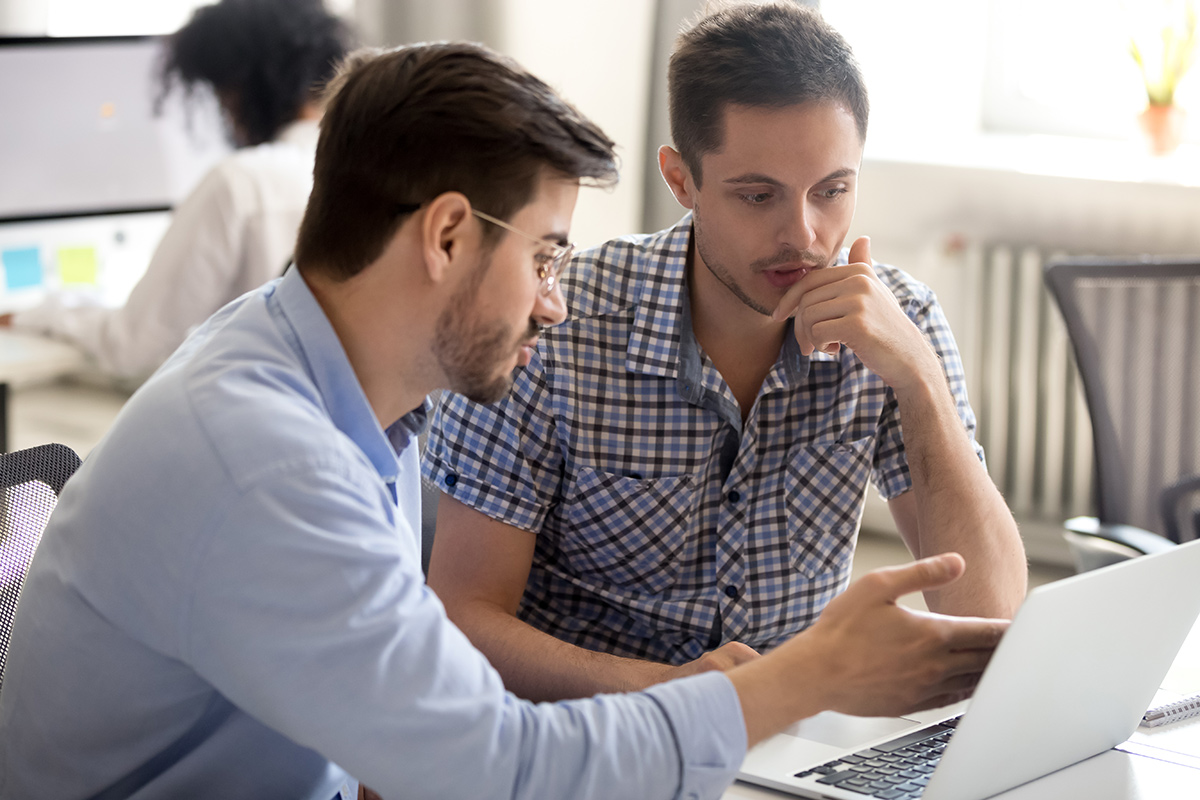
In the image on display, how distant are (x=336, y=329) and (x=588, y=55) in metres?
2.29

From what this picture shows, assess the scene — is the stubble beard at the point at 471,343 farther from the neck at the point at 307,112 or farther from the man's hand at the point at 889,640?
the neck at the point at 307,112

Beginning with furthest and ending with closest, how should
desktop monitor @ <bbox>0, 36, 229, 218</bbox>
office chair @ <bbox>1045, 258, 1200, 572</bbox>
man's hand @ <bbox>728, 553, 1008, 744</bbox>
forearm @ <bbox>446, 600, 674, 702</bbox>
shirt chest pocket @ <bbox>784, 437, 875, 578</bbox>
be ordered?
1. desktop monitor @ <bbox>0, 36, 229, 218</bbox>
2. office chair @ <bbox>1045, 258, 1200, 572</bbox>
3. shirt chest pocket @ <bbox>784, 437, 875, 578</bbox>
4. forearm @ <bbox>446, 600, 674, 702</bbox>
5. man's hand @ <bbox>728, 553, 1008, 744</bbox>

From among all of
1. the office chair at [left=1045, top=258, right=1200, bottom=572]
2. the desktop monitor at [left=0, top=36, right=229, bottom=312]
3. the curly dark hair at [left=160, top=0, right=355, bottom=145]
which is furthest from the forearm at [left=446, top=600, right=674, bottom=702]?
the curly dark hair at [left=160, top=0, right=355, bottom=145]

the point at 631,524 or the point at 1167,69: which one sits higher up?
the point at 1167,69

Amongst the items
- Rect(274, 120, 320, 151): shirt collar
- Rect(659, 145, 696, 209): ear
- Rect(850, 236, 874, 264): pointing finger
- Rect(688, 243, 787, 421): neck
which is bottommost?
Rect(688, 243, 787, 421): neck

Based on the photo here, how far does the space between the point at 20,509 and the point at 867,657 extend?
757 millimetres

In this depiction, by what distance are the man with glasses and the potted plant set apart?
240 cm

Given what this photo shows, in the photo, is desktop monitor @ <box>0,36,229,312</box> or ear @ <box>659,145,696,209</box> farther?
desktop monitor @ <box>0,36,229,312</box>

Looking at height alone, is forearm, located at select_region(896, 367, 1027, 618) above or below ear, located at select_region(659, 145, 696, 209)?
below

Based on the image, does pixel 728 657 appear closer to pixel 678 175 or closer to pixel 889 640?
pixel 889 640

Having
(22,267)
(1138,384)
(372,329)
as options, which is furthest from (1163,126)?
(22,267)

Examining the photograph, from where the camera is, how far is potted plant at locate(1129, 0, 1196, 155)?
2979mm

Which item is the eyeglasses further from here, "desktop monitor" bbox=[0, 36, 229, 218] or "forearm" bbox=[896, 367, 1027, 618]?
"desktop monitor" bbox=[0, 36, 229, 218]

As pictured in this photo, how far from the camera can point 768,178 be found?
134 centimetres
